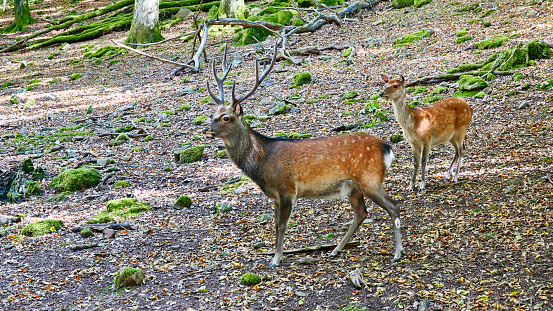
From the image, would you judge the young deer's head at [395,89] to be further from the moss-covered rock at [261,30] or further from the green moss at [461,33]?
the moss-covered rock at [261,30]

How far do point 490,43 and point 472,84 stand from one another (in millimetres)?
3044

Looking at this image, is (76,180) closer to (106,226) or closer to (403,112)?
(106,226)

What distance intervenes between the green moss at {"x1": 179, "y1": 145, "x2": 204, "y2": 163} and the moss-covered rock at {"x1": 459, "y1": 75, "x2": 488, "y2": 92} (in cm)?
559

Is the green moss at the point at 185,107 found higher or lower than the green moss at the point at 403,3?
lower

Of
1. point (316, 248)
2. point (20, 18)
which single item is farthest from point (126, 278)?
point (20, 18)

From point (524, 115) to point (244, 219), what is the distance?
552 centimetres

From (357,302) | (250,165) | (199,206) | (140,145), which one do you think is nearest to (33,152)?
(140,145)

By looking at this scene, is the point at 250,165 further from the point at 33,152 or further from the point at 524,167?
the point at 33,152

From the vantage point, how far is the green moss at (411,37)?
15.5 m

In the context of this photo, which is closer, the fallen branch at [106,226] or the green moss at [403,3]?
the fallen branch at [106,226]

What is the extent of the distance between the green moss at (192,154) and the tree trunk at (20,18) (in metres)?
24.9

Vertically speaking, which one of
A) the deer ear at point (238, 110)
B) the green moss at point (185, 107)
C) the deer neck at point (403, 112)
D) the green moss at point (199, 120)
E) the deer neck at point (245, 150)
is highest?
the deer ear at point (238, 110)

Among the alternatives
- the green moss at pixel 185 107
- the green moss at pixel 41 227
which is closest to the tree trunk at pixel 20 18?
the green moss at pixel 185 107

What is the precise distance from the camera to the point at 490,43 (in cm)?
1333
